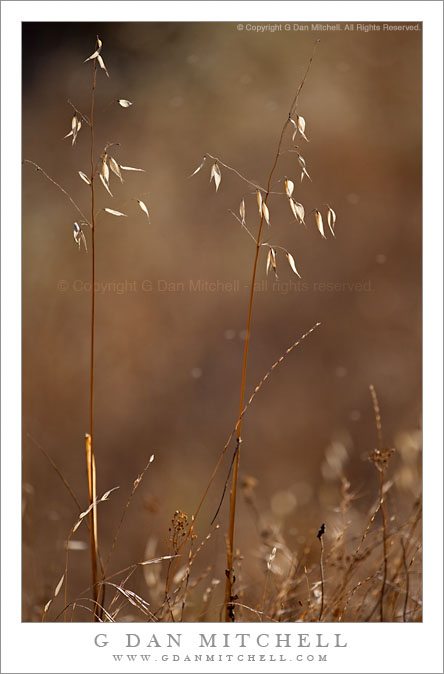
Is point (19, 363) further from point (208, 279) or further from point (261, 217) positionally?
point (261, 217)

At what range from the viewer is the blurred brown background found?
1201 millimetres

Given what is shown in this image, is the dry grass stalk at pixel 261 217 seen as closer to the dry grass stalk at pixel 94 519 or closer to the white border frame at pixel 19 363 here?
the white border frame at pixel 19 363

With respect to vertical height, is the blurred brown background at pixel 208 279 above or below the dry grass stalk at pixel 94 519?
above

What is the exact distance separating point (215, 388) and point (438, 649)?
75 centimetres

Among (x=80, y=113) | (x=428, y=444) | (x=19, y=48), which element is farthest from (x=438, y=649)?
(x=19, y=48)

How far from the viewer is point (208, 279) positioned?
124 centimetres

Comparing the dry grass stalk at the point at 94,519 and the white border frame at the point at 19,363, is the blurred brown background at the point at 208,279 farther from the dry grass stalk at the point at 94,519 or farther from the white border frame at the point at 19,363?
the dry grass stalk at the point at 94,519

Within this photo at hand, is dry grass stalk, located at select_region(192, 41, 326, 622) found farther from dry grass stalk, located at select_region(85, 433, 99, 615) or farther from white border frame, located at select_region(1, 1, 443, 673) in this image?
dry grass stalk, located at select_region(85, 433, 99, 615)

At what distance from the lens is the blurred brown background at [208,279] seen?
1201 millimetres

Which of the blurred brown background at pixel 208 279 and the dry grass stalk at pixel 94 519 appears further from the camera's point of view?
the blurred brown background at pixel 208 279

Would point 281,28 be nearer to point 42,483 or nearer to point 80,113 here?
point 80,113

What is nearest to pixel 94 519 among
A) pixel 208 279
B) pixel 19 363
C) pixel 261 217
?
pixel 19 363

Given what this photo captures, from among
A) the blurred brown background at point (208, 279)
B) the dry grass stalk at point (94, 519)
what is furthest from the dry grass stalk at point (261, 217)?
the dry grass stalk at point (94, 519)

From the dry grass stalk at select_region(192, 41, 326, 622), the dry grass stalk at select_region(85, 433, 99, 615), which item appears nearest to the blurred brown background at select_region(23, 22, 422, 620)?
the dry grass stalk at select_region(192, 41, 326, 622)
